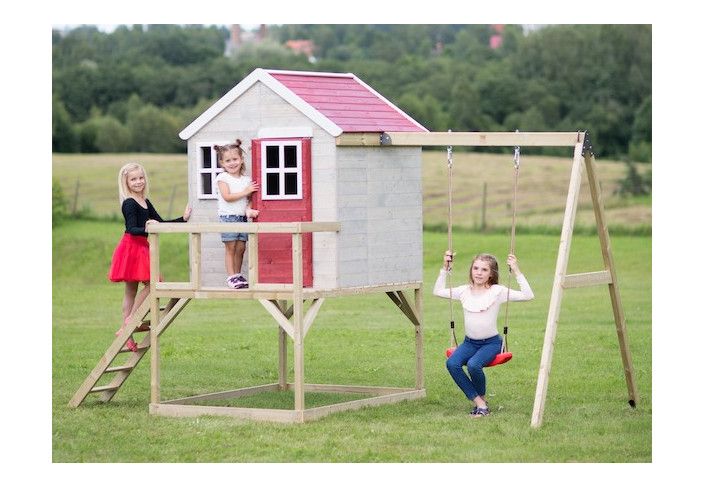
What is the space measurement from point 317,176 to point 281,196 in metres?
0.40

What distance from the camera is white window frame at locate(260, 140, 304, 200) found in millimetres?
12523

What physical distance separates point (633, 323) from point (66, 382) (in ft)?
30.8

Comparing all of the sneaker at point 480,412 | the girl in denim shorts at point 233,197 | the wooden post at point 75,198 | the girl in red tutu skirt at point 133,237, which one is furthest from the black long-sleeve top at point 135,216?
the wooden post at point 75,198

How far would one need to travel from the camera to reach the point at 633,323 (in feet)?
69.0

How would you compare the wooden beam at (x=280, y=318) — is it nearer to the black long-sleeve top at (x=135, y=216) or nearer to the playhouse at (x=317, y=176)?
the playhouse at (x=317, y=176)

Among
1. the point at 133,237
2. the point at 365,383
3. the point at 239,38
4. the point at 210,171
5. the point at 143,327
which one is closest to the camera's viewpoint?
the point at 210,171

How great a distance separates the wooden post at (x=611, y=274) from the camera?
12.0 m

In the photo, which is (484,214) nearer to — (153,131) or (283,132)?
(153,131)

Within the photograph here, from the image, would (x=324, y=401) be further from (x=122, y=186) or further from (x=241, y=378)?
(x=122, y=186)

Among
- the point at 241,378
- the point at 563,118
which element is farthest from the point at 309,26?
the point at 241,378

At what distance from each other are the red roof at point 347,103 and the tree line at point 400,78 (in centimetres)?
2540

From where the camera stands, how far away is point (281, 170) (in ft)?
41.4

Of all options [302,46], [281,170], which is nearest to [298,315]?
[281,170]

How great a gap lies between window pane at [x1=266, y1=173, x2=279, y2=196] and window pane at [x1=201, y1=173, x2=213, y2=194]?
747 mm
